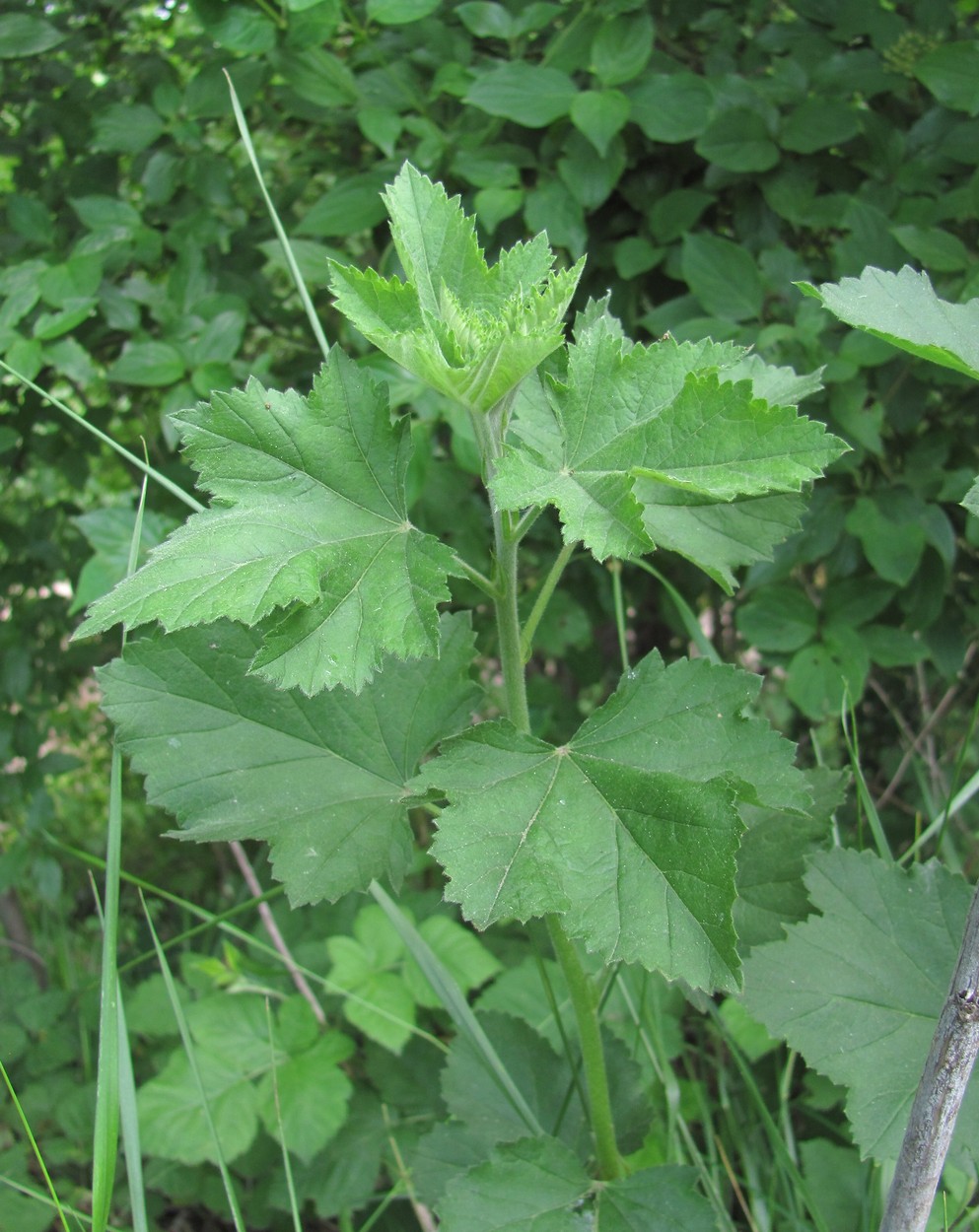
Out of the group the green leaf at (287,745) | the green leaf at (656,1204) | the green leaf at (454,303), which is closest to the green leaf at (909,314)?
the green leaf at (454,303)

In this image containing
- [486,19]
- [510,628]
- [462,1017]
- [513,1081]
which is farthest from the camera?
[486,19]

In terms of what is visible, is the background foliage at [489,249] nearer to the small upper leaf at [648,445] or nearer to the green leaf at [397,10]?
the green leaf at [397,10]

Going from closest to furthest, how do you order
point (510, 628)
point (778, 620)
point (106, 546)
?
point (510, 628), point (106, 546), point (778, 620)

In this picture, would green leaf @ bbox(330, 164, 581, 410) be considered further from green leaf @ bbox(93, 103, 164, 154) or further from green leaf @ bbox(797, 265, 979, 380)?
green leaf @ bbox(93, 103, 164, 154)

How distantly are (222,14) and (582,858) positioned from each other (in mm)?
1286

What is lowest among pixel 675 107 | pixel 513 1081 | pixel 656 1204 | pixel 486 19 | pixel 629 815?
pixel 513 1081

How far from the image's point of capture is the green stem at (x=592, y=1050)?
33.6 inches

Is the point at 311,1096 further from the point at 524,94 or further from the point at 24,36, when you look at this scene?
the point at 24,36

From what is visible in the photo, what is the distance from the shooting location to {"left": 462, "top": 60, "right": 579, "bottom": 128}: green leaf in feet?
4.76

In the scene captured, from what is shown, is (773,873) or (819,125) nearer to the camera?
(773,873)

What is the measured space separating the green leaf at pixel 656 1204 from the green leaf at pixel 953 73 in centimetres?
134

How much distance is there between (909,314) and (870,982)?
1.78ft

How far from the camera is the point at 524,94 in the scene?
1469 millimetres

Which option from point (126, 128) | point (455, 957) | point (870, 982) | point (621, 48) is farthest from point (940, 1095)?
point (126, 128)
